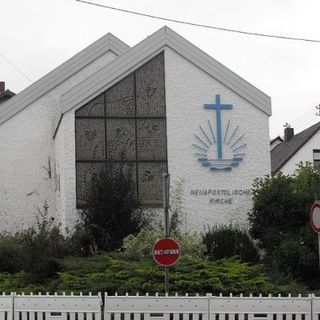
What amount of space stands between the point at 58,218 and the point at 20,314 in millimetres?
13278

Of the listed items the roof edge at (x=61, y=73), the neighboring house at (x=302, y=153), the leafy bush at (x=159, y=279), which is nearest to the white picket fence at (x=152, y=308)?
the leafy bush at (x=159, y=279)

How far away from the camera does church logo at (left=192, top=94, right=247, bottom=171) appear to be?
85.0 ft

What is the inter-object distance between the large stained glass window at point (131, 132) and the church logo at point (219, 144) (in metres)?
1.22

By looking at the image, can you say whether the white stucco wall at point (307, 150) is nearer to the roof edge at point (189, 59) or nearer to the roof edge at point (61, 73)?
the roof edge at point (61, 73)

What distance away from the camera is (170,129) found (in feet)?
85.0

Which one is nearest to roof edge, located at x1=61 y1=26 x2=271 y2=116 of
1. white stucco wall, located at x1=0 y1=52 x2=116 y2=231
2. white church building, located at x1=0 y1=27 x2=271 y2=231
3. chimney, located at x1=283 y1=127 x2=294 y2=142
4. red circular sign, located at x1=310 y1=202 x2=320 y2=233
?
white church building, located at x1=0 y1=27 x2=271 y2=231

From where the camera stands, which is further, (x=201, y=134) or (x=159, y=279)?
(x=201, y=134)

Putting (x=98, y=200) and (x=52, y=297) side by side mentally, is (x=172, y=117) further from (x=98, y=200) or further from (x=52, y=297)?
(x=52, y=297)

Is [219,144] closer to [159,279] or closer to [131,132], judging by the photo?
[131,132]

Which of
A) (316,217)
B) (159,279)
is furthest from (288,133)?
(316,217)

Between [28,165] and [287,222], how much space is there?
32.7 ft

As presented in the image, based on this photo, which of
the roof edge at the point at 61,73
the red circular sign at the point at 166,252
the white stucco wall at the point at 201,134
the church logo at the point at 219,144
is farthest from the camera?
the roof edge at the point at 61,73

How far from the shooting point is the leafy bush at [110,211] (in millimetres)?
23797

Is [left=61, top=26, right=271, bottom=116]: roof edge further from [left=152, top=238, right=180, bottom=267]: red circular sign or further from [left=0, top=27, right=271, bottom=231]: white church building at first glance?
[left=152, top=238, right=180, bottom=267]: red circular sign
